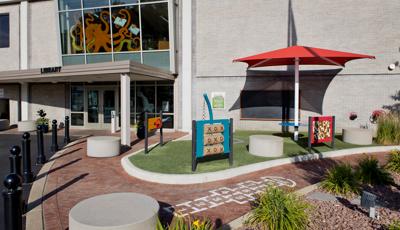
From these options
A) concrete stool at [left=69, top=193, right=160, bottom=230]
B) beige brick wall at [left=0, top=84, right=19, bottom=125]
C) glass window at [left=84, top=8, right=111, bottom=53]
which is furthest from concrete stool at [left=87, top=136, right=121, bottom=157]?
beige brick wall at [left=0, top=84, right=19, bottom=125]

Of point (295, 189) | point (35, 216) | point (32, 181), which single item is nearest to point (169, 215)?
point (35, 216)

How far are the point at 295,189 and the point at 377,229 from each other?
2.26m

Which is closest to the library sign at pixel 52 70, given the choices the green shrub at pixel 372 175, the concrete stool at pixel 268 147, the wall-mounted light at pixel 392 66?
the concrete stool at pixel 268 147

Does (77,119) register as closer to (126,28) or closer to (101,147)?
(126,28)

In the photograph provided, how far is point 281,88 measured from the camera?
1600 cm

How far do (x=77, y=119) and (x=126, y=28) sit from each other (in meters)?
7.31

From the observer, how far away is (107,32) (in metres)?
16.9

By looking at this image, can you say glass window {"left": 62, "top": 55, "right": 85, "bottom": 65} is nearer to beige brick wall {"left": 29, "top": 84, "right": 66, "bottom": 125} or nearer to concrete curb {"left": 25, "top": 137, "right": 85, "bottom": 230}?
beige brick wall {"left": 29, "top": 84, "right": 66, "bottom": 125}

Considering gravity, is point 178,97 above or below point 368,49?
below

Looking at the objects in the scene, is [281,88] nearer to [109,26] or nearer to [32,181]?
[109,26]

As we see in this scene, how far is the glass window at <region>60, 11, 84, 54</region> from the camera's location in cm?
1742

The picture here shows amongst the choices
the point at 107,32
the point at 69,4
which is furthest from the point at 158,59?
the point at 69,4

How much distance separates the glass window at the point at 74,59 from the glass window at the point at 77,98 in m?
1.88

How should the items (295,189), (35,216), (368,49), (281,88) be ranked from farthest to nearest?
(281,88) → (368,49) → (295,189) → (35,216)
